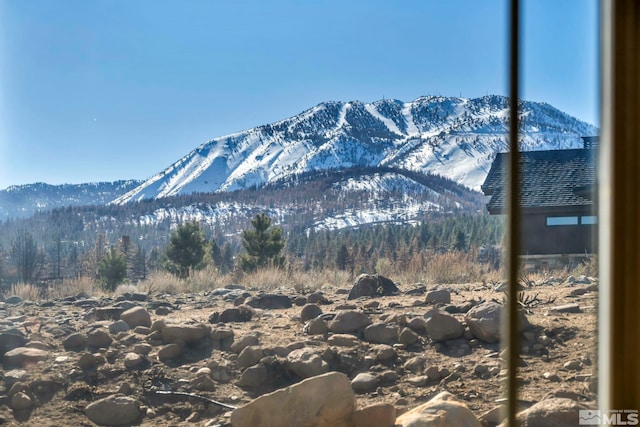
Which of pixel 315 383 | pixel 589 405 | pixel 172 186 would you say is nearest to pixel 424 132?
pixel 172 186

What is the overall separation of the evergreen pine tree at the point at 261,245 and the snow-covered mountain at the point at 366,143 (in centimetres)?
20

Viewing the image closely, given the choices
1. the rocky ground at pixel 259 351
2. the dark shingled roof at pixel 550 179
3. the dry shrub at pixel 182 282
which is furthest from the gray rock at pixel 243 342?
the dark shingled roof at pixel 550 179

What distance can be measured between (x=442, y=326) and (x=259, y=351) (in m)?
0.79

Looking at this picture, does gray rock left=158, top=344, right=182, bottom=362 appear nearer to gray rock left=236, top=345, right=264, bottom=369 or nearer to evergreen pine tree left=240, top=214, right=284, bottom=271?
gray rock left=236, top=345, right=264, bottom=369

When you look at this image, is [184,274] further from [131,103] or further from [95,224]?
[131,103]

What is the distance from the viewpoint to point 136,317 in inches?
111

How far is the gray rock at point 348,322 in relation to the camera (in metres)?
2.92

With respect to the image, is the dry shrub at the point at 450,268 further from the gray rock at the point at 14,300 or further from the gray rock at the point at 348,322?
the gray rock at the point at 14,300

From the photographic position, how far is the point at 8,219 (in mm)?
2477

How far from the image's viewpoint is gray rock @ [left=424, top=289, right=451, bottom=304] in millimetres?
3117

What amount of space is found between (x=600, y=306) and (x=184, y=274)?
6.11 ft

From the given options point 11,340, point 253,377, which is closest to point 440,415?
point 253,377

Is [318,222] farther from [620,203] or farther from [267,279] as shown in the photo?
[620,203]

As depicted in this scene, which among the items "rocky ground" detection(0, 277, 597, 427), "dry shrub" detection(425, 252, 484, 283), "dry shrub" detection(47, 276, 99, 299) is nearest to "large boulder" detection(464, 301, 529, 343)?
"rocky ground" detection(0, 277, 597, 427)
